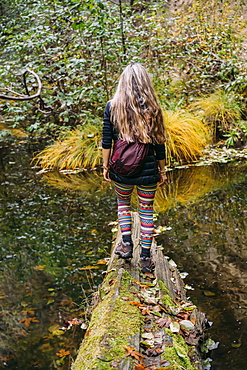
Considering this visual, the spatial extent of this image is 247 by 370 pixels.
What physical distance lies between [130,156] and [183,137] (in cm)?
519

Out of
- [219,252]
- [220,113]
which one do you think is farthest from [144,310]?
[220,113]

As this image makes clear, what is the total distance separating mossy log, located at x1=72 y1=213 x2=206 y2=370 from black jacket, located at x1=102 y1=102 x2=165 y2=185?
0.73 meters

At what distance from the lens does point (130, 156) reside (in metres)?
2.86

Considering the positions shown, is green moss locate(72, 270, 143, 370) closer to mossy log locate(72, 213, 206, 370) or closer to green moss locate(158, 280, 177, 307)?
mossy log locate(72, 213, 206, 370)

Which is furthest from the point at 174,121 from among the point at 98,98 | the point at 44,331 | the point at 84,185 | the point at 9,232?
the point at 44,331

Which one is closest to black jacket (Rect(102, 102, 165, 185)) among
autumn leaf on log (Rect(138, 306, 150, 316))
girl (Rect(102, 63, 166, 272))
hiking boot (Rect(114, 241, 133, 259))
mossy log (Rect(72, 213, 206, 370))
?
girl (Rect(102, 63, 166, 272))

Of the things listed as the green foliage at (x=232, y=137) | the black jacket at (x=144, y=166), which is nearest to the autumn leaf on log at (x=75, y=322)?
the black jacket at (x=144, y=166)

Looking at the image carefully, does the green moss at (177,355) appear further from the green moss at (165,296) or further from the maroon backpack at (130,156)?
the maroon backpack at (130,156)

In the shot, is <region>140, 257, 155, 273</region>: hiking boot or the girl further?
<region>140, 257, 155, 273</region>: hiking boot

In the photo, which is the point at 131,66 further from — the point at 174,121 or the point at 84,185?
the point at 174,121

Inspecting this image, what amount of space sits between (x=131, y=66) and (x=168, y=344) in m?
1.96

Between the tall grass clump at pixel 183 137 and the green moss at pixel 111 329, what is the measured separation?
207 inches

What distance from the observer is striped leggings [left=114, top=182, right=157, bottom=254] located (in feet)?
10.1

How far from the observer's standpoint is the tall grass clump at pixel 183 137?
25.7 ft
